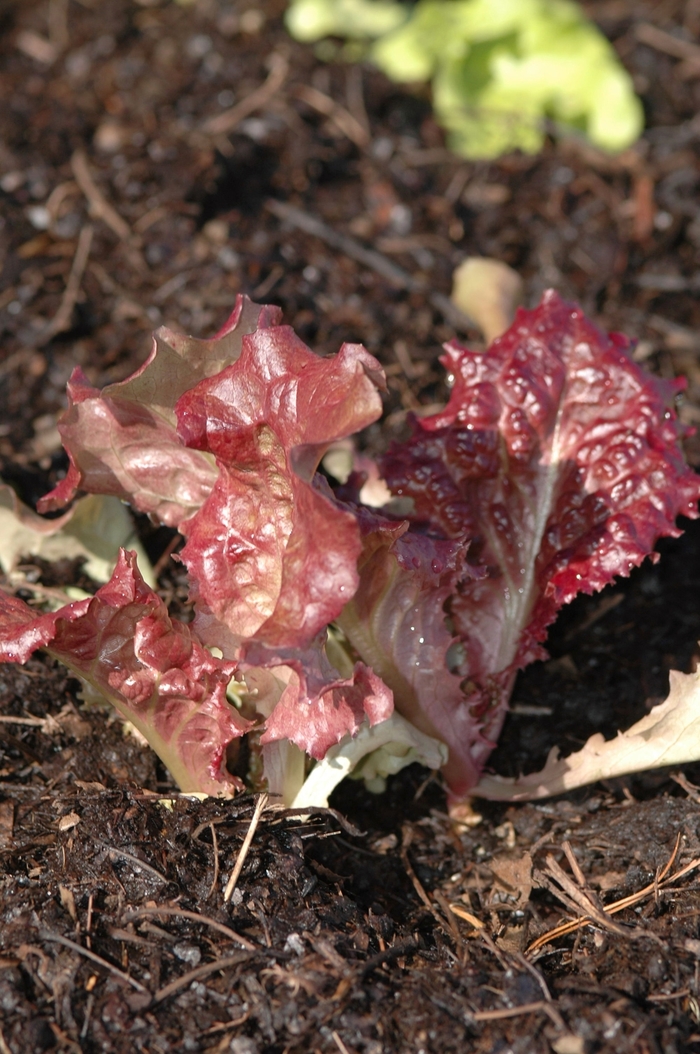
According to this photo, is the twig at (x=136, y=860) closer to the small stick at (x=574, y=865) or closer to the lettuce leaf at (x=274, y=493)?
the lettuce leaf at (x=274, y=493)

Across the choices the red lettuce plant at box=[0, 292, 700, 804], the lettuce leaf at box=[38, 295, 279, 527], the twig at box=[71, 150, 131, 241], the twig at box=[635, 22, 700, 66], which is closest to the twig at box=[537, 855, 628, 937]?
the red lettuce plant at box=[0, 292, 700, 804]

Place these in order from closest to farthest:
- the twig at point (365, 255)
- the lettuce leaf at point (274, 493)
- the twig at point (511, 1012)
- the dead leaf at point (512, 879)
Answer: the lettuce leaf at point (274, 493), the twig at point (511, 1012), the dead leaf at point (512, 879), the twig at point (365, 255)

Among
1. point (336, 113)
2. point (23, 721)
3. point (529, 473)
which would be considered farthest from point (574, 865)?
point (336, 113)

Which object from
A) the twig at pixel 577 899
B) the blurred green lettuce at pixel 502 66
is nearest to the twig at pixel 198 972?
the twig at pixel 577 899

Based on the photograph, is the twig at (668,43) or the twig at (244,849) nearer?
the twig at (244,849)

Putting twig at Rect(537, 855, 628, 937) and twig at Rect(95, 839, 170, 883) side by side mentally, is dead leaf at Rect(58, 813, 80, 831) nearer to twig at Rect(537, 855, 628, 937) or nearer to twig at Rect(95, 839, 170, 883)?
twig at Rect(95, 839, 170, 883)

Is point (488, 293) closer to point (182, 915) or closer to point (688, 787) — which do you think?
point (688, 787)

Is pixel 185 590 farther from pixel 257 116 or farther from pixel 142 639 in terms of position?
pixel 257 116

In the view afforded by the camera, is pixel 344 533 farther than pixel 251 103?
No
